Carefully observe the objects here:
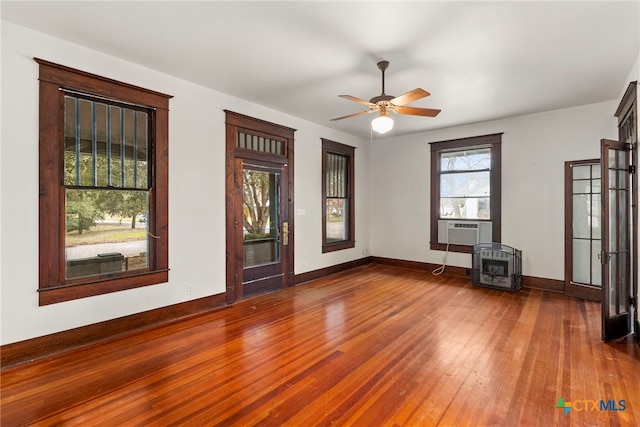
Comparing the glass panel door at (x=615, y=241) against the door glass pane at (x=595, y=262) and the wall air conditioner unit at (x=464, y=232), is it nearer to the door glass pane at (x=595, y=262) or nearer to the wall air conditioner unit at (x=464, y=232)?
the door glass pane at (x=595, y=262)

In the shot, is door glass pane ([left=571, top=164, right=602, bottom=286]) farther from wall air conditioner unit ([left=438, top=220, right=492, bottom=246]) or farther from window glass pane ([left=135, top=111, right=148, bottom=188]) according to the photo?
window glass pane ([left=135, top=111, right=148, bottom=188])

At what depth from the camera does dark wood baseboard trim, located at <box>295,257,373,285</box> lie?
5.82 meters

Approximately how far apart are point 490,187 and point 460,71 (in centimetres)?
302

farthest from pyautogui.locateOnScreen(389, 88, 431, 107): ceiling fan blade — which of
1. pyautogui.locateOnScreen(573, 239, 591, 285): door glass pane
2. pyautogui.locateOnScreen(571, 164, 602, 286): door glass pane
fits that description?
pyautogui.locateOnScreen(573, 239, 591, 285): door glass pane

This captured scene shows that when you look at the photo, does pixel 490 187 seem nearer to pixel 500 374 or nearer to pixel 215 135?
pixel 500 374

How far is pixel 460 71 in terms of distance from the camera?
3670 millimetres

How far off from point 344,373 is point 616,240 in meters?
3.45

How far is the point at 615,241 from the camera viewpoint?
3482 mm

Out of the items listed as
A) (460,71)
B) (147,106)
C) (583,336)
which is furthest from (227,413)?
(460,71)

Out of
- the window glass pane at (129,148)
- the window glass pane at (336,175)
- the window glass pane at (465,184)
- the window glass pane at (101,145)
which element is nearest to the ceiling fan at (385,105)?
the window glass pane at (129,148)

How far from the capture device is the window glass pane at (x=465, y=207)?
604 centimetres

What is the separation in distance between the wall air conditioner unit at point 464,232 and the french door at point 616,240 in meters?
2.36

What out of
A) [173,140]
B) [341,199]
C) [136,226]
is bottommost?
[136,226]

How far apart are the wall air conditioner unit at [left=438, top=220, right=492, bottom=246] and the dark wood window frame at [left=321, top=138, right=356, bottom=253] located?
1.91 m
